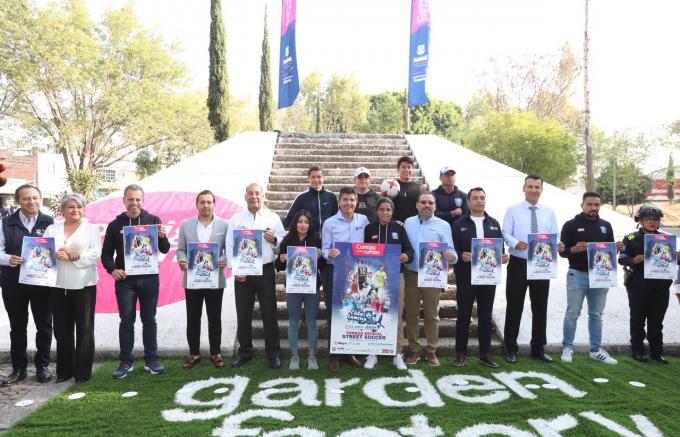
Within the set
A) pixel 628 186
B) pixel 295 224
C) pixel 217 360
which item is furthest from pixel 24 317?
pixel 628 186

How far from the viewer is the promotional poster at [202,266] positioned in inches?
181

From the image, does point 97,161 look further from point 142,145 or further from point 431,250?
point 431,250

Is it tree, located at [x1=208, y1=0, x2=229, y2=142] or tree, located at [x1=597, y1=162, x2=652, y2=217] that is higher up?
tree, located at [x1=208, y1=0, x2=229, y2=142]

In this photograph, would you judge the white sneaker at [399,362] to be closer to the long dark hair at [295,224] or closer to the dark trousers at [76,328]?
the long dark hair at [295,224]

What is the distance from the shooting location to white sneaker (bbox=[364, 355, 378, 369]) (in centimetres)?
476

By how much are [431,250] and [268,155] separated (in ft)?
23.5

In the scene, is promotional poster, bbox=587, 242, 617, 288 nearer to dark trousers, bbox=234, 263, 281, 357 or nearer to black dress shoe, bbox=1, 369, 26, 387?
dark trousers, bbox=234, 263, 281, 357

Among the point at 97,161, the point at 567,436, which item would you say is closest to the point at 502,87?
the point at 97,161

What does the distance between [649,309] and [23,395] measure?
627 cm

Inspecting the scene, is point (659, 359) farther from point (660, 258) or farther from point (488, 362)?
point (488, 362)

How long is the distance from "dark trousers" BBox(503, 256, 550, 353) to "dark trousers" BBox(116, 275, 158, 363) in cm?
369

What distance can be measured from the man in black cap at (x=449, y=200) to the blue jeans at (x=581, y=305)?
1368mm

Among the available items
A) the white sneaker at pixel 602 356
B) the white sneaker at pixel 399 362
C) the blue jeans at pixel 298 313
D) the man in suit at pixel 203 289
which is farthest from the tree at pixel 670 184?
the man in suit at pixel 203 289

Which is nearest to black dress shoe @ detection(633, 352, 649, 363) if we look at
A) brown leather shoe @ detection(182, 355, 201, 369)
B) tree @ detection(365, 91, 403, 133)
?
brown leather shoe @ detection(182, 355, 201, 369)
